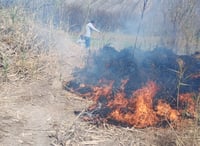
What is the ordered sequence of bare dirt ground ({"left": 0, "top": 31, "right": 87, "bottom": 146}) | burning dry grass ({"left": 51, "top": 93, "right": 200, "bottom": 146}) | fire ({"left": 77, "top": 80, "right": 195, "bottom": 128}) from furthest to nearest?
fire ({"left": 77, "top": 80, "right": 195, "bottom": 128}), bare dirt ground ({"left": 0, "top": 31, "right": 87, "bottom": 146}), burning dry grass ({"left": 51, "top": 93, "right": 200, "bottom": 146})

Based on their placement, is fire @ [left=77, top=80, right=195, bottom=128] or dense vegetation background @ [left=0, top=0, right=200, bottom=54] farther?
dense vegetation background @ [left=0, top=0, right=200, bottom=54]

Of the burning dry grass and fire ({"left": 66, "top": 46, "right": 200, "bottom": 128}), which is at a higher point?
fire ({"left": 66, "top": 46, "right": 200, "bottom": 128})

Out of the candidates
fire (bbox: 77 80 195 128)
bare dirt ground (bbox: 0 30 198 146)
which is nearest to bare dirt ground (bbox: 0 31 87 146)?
bare dirt ground (bbox: 0 30 198 146)

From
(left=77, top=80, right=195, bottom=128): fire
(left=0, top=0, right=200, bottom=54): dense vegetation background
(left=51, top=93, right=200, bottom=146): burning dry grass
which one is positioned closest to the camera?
(left=51, top=93, right=200, bottom=146): burning dry grass

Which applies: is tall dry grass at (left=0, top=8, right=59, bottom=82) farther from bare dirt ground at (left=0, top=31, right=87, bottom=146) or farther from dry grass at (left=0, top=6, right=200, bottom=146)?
bare dirt ground at (left=0, top=31, right=87, bottom=146)

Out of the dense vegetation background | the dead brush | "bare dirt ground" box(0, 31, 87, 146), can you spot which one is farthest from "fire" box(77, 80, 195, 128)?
the dense vegetation background

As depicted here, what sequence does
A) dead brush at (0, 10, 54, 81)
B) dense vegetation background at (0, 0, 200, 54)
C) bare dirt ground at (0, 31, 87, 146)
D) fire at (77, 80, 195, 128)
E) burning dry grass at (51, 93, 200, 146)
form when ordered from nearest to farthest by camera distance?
1. burning dry grass at (51, 93, 200, 146)
2. bare dirt ground at (0, 31, 87, 146)
3. fire at (77, 80, 195, 128)
4. dead brush at (0, 10, 54, 81)
5. dense vegetation background at (0, 0, 200, 54)

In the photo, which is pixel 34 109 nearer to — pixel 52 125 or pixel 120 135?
pixel 52 125

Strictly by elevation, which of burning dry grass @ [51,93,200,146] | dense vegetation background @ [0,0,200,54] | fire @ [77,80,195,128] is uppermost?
dense vegetation background @ [0,0,200,54]

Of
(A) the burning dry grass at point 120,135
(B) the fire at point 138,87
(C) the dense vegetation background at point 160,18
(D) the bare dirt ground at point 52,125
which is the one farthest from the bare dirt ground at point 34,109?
(C) the dense vegetation background at point 160,18

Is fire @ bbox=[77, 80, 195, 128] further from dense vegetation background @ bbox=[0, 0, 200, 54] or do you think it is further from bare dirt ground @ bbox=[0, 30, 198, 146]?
dense vegetation background @ bbox=[0, 0, 200, 54]

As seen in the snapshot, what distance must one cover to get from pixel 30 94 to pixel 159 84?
267 cm

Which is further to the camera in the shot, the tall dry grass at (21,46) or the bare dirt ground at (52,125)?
the tall dry grass at (21,46)

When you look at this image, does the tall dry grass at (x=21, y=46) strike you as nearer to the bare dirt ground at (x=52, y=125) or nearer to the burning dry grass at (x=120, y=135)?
the bare dirt ground at (x=52, y=125)
